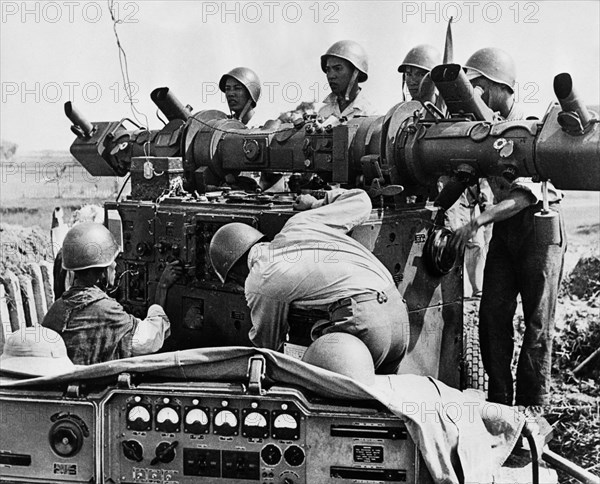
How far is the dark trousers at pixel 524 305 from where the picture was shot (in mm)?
6691

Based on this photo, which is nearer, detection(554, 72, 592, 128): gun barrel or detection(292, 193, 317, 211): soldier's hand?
detection(554, 72, 592, 128): gun barrel

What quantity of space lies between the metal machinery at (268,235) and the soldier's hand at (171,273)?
0.06m

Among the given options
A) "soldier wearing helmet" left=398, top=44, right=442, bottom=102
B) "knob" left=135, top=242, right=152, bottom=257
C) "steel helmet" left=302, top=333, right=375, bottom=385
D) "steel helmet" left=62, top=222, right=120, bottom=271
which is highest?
→ "soldier wearing helmet" left=398, top=44, right=442, bottom=102

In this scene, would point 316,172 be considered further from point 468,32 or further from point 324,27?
point 468,32

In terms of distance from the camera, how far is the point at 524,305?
685 centimetres

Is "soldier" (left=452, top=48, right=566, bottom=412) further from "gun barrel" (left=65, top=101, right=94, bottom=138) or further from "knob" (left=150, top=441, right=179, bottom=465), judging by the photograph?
"gun barrel" (left=65, top=101, right=94, bottom=138)

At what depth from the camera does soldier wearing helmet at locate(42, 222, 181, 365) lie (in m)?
5.32

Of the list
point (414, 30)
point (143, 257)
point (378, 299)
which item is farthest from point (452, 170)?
point (414, 30)

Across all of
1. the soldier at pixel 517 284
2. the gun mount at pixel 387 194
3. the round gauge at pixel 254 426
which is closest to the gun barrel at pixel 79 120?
the gun mount at pixel 387 194

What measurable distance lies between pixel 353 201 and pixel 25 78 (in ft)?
22.9

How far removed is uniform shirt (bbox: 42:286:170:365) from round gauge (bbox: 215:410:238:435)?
3.45 feet
